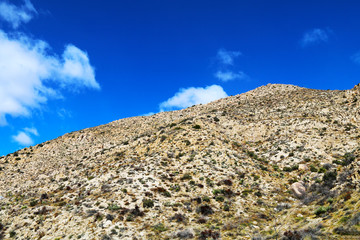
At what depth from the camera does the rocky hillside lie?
2084 centimetres

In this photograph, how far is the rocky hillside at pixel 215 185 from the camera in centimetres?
2084

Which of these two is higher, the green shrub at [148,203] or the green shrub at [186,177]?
the green shrub at [186,177]

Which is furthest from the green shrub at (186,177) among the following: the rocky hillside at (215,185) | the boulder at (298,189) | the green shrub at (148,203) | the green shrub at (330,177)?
the green shrub at (330,177)

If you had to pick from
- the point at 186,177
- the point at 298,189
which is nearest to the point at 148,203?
the point at 186,177

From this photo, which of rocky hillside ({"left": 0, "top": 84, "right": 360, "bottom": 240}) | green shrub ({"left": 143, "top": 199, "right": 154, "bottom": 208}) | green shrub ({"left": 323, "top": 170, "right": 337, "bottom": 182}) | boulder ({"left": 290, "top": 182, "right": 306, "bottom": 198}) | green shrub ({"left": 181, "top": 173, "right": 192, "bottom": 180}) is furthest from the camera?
green shrub ({"left": 181, "top": 173, "right": 192, "bottom": 180})

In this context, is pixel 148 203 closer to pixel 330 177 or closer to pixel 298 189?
pixel 298 189

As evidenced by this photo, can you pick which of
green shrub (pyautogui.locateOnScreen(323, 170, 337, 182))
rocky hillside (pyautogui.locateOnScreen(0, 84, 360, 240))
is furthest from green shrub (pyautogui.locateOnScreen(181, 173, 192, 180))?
green shrub (pyautogui.locateOnScreen(323, 170, 337, 182))

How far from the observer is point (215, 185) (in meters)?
30.7

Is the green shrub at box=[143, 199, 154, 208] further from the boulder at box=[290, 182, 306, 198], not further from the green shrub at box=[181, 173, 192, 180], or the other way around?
the boulder at box=[290, 182, 306, 198]

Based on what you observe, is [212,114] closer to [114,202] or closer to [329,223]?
[114,202]

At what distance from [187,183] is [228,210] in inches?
298

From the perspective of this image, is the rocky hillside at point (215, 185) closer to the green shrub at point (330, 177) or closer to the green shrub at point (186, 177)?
the green shrub at point (186, 177)

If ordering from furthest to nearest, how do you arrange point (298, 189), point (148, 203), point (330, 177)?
point (298, 189) < point (330, 177) < point (148, 203)

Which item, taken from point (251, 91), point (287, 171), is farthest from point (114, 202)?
point (251, 91)
